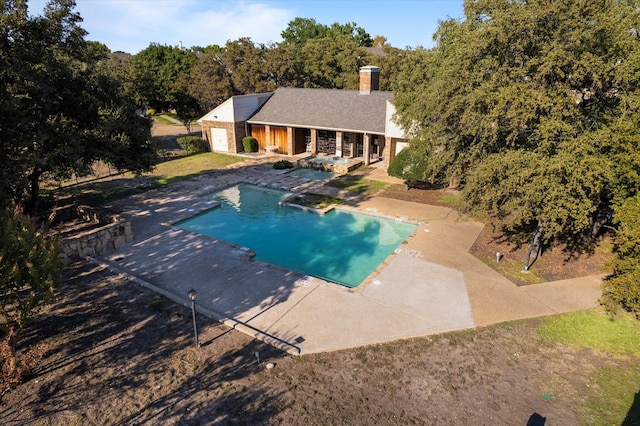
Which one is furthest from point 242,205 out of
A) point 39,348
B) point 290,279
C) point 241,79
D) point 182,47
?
point 182,47

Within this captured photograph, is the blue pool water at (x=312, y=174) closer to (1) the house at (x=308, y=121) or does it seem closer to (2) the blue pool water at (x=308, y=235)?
(1) the house at (x=308, y=121)

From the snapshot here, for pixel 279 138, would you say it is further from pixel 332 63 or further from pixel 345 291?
pixel 345 291

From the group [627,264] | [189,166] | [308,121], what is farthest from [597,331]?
[189,166]

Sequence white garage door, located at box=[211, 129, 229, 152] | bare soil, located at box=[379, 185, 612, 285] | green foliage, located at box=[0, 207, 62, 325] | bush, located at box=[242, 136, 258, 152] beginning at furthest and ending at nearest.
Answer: white garage door, located at box=[211, 129, 229, 152] < bush, located at box=[242, 136, 258, 152] < bare soil, located at box=[379, 185, 612, 285] < green foliage, located at box=[0, 207, 62, 325]

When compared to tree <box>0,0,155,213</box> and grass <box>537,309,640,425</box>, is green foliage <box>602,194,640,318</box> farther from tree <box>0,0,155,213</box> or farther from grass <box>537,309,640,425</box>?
tree <box>0,0,155,213</box>

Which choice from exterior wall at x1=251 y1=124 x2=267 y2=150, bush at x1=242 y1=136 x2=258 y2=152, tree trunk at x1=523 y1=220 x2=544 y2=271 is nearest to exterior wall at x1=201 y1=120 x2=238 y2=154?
bush at x1=242 y1=136 x2=258 y2=152

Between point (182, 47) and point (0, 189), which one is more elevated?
point (182, 47)

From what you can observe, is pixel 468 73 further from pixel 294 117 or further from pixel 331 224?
pixel 294 117
